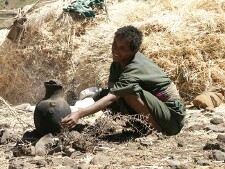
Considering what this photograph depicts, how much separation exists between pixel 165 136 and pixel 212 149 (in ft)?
1.90

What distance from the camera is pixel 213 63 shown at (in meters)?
6.55

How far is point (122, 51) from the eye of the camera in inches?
161

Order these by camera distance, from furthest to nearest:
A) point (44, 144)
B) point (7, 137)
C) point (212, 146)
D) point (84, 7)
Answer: point (84, 7) → point (7, 137) → point (44, 144) → point (212, 146)

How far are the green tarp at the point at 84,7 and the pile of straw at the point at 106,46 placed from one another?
0.10 m

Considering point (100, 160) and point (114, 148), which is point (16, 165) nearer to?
point (100, 160)

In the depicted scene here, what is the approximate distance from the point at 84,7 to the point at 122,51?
3972mm

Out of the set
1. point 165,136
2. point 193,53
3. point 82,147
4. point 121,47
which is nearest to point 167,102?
point 165,136

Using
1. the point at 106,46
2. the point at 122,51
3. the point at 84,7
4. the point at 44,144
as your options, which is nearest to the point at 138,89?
the point at 122,51

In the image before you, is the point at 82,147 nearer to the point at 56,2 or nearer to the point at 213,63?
the point at 213,63

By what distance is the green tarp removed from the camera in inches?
307

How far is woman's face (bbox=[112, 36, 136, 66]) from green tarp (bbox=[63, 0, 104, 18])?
377 centimetres

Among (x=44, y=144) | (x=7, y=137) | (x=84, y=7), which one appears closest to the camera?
(x=44, y=144)

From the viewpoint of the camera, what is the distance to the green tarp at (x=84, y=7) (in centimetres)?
780

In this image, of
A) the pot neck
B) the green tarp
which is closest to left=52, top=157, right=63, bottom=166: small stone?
the pot neck
